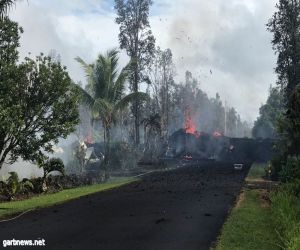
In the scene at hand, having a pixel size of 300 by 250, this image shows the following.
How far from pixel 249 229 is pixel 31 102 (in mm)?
9823

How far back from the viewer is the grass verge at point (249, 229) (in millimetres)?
8867

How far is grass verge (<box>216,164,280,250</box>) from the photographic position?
29.1 feet

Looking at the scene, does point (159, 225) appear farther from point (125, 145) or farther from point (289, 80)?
point (125, 145)

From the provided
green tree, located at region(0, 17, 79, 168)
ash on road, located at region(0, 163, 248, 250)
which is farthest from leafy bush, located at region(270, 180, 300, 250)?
green tree, located at region(0, 17, 79, 168)

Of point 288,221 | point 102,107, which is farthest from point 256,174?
point 288,221

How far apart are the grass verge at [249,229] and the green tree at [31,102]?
7486 millimetres

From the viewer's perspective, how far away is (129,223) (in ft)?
37.9

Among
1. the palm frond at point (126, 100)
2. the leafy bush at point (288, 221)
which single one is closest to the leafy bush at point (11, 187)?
the leafy bush at point (288, 221)

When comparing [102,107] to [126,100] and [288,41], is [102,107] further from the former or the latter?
[288,41]

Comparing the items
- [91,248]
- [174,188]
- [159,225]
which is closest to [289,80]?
[174,188]

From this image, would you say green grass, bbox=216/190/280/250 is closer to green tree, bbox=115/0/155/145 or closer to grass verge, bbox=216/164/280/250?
grass verge, bbox=216/164/280/250

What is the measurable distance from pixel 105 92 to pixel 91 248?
21.6 meters

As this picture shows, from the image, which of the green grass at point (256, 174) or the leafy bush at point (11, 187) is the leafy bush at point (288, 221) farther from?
the green grass at point (256, 174)

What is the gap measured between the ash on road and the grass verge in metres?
0.33
